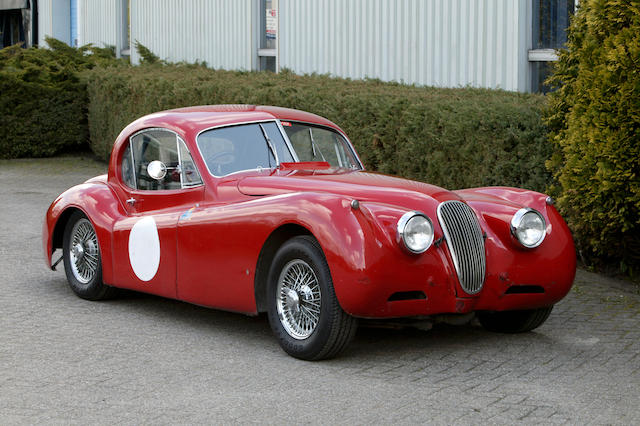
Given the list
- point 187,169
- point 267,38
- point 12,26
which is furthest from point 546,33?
point 12,26

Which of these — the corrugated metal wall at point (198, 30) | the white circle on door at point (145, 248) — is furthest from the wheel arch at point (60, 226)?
the corrugated metal wall at point (198, 30)

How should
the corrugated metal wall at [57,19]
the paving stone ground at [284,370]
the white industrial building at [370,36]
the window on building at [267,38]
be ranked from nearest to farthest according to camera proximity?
the paving stone ground at [284,370] → the white industrial building at [370,36] → the window on building at [267,38] → the corrugated metal wall at [57,19]

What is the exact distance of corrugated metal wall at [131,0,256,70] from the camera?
61.1 ft

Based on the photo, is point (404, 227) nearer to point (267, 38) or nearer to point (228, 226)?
point (228, 226)

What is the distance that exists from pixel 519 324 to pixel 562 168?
2.22m

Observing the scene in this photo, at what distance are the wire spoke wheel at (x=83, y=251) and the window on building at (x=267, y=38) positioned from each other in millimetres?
10100

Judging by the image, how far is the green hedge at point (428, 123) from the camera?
364 inches

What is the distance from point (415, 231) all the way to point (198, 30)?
1510 centimetres

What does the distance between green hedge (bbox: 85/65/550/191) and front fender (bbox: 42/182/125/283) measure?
12.0ft

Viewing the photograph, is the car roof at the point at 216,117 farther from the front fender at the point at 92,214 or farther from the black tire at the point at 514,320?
the black tire at the point at 514,320

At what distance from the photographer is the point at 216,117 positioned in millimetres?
7504

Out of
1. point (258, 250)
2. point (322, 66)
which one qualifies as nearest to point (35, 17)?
point (322, 66)

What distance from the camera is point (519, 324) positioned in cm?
685

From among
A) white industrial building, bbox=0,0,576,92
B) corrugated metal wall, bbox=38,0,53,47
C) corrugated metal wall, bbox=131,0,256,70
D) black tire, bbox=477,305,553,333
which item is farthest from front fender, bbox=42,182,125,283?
corrugated metal wall, bbox=38,0,53,47
